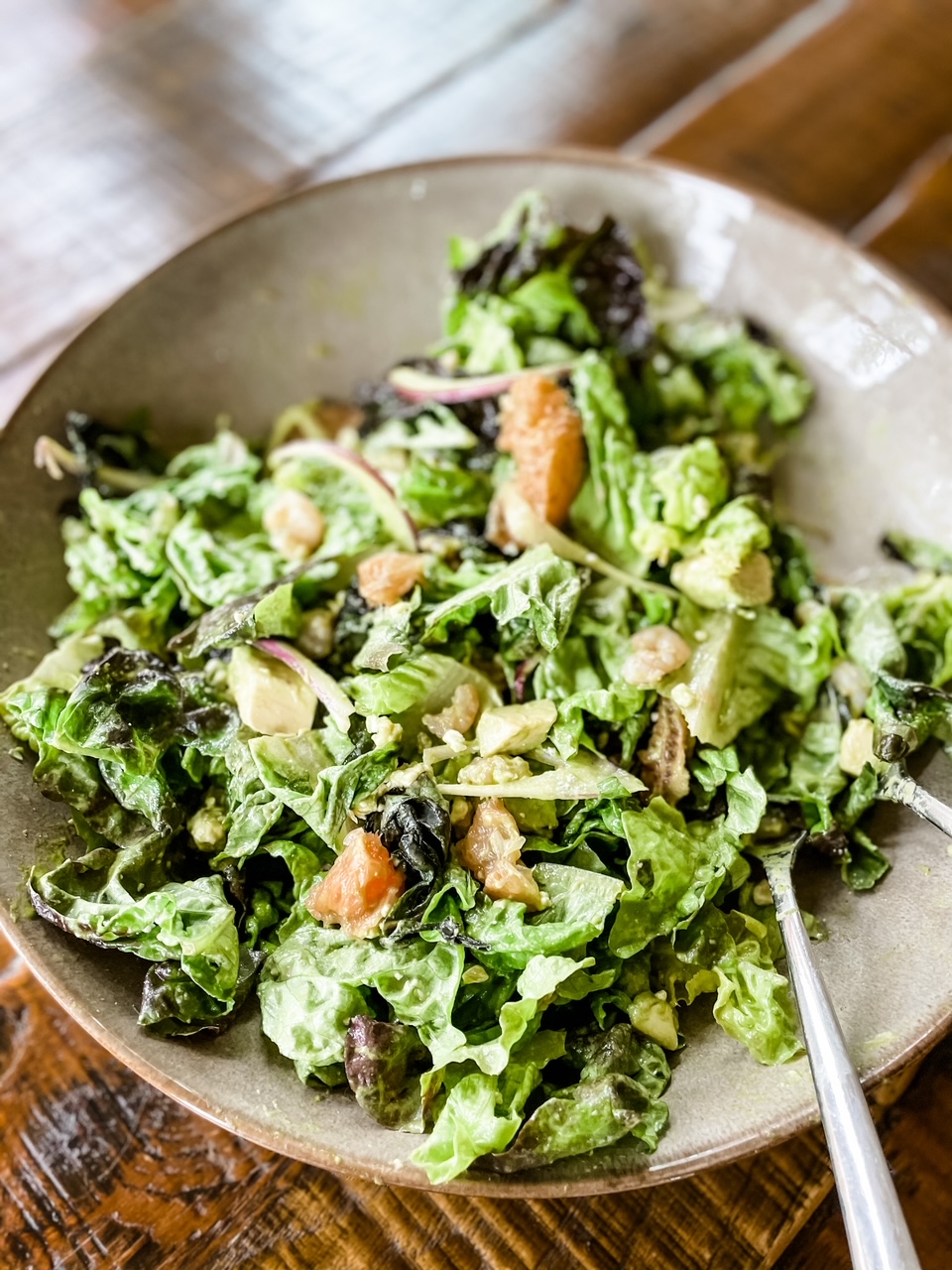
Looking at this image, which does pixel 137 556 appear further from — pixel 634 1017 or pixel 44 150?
pixel 44 150

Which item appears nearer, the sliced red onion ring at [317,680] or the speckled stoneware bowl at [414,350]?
the speckled stoneware bowl at [414,350]

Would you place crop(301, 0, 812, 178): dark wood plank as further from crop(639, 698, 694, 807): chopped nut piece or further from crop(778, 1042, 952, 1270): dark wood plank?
crop(778, 1042, 952, 1270): dark wood plank

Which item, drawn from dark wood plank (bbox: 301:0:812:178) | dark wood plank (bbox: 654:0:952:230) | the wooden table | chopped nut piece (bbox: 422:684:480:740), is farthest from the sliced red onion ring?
dark wood plank (bbox: 654:0:952:230)

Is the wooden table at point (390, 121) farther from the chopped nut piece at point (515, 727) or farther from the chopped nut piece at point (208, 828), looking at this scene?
the chopped nut piece at point (515, 727)

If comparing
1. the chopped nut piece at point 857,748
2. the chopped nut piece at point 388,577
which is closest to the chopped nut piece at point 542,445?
the chopped nut piece at point 388,577

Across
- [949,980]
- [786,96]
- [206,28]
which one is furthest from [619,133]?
[949,980]

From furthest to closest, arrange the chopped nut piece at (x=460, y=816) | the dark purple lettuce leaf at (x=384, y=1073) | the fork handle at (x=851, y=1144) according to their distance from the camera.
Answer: the chopped nut piece at (x=460, y=816) → the dark purple lettuce leaf at (x=384, y=1073) → the fork handle at (x=851, y=1144)

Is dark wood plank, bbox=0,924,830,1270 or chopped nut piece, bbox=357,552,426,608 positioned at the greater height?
chopped nut piece, bbox=357,552,426,608
